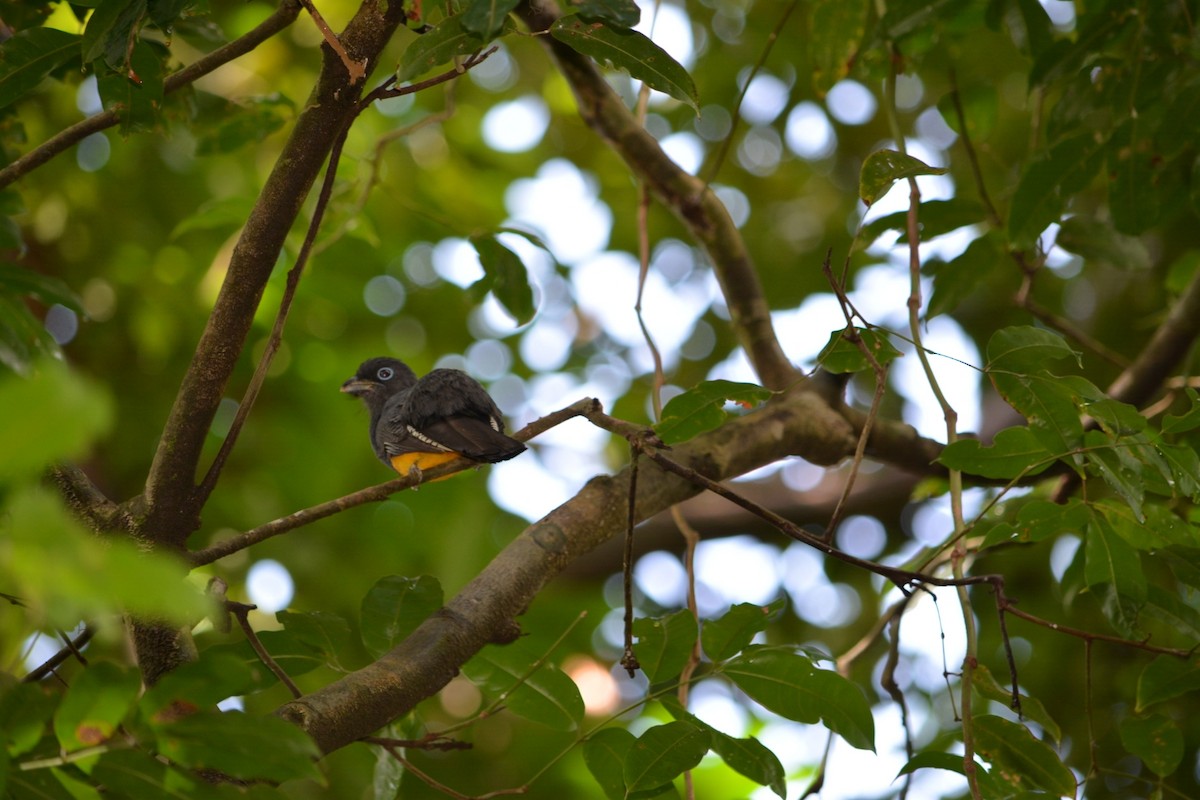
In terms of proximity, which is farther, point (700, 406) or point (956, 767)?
point (700, 406)

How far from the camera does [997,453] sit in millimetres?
2420

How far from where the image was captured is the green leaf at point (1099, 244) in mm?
3631

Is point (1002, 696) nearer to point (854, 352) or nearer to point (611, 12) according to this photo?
point (854, 352)

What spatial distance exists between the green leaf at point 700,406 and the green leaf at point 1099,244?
5.92 ft

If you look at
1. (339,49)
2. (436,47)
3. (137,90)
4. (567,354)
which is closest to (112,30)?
(137,90)

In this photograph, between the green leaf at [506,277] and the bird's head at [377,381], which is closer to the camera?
the green leaf at [506,277]

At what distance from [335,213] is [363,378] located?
1051 millimetres

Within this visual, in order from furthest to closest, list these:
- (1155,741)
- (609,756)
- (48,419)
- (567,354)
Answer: (567,354) < (1155,741) < (609,756) < (48,419)

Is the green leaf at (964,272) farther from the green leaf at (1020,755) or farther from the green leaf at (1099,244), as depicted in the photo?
the green leaf at (1020,755)

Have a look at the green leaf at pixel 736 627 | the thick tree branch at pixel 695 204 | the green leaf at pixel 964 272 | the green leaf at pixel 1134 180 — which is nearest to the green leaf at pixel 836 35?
the thick tree branch at pixel 695 204

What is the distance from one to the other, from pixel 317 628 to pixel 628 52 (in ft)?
4.69

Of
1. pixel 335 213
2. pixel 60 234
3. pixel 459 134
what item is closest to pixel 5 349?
pixel 335 213

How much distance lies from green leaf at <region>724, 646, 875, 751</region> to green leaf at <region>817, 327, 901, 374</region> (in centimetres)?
64

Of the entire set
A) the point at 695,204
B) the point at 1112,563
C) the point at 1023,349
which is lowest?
the point at 1112,563
